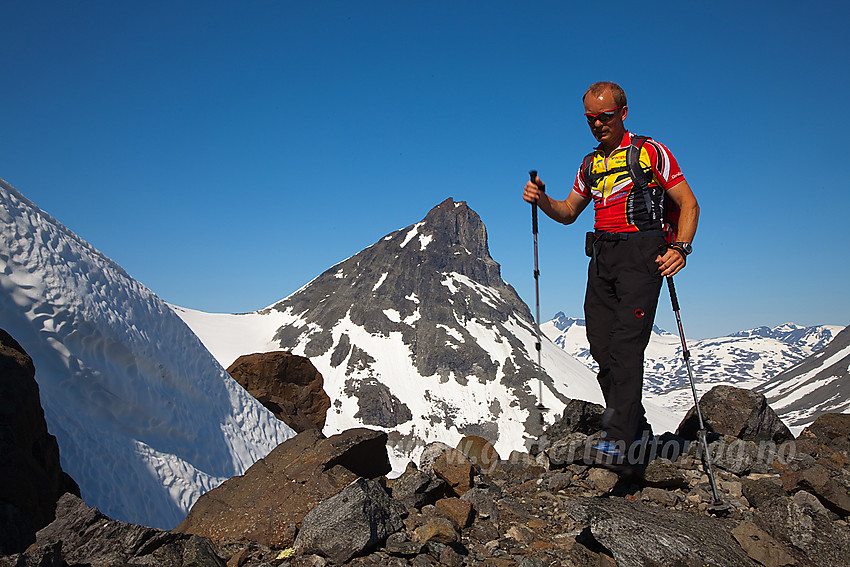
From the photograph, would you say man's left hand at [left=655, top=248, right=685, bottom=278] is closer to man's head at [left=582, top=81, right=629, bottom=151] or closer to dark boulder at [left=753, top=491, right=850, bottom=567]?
man's head at [left=582, top=81, right=629, bottom=151]

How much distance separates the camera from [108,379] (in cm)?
776

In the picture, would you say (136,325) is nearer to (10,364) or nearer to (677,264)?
(10,364)

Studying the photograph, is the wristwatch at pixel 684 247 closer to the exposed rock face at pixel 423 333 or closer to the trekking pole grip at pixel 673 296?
the trekking pole grip at pixel 673 296

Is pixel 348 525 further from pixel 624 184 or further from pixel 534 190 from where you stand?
pixel 624 184

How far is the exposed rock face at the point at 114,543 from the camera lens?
4113mm

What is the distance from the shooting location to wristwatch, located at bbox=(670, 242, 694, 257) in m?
5.06

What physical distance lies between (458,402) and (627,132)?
12181 cm

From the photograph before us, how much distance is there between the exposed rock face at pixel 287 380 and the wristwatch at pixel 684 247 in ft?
92.4

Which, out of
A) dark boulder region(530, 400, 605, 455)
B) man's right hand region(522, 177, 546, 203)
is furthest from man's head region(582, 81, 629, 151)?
dark boulder region(530, 400, 605, 455)

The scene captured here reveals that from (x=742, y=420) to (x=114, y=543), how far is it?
8937 millimetres

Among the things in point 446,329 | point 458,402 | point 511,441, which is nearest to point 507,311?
point 446,329

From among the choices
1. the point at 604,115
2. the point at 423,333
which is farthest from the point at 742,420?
the point at 423,333

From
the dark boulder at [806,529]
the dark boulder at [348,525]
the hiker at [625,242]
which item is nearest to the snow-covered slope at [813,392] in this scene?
the dark boulder at [806,529]

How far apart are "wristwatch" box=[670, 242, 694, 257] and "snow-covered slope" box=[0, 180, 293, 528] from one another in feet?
23.6
